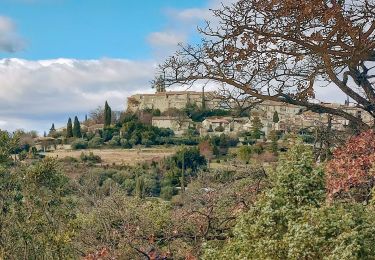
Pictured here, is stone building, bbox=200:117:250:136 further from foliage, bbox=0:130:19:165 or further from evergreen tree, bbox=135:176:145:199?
foliage, bbox=0:130:19:165

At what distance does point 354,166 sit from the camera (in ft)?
22.4

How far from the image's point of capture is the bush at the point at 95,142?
267 feet

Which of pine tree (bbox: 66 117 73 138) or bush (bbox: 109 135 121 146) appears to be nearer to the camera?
bush (bbox: 109 135 121 146)

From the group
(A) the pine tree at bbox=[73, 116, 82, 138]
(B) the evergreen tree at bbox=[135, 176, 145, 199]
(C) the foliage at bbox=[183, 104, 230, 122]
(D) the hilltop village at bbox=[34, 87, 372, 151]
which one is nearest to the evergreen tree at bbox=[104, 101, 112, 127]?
(D) the hilltop village at bbox=[34, 87, 372, 151]

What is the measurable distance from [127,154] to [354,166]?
223 ft

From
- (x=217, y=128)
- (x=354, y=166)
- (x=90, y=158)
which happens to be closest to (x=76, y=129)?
(x=217, y=128)

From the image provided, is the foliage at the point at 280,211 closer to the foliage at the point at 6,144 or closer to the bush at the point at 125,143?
the foliage at the point at 6,144

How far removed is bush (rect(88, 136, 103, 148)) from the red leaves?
74.9 m

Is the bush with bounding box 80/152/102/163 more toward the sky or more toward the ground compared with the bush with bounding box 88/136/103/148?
more toward the ground

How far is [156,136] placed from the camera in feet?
276

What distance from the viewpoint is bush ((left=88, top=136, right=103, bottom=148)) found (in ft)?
267

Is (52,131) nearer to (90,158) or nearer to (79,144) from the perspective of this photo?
(79,144)

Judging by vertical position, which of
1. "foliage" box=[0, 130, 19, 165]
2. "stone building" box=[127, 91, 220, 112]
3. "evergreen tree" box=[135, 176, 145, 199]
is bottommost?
"evergreen tree" box=[135, 176, 145, 199]

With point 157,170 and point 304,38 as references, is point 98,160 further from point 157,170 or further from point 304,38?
point 304,38
